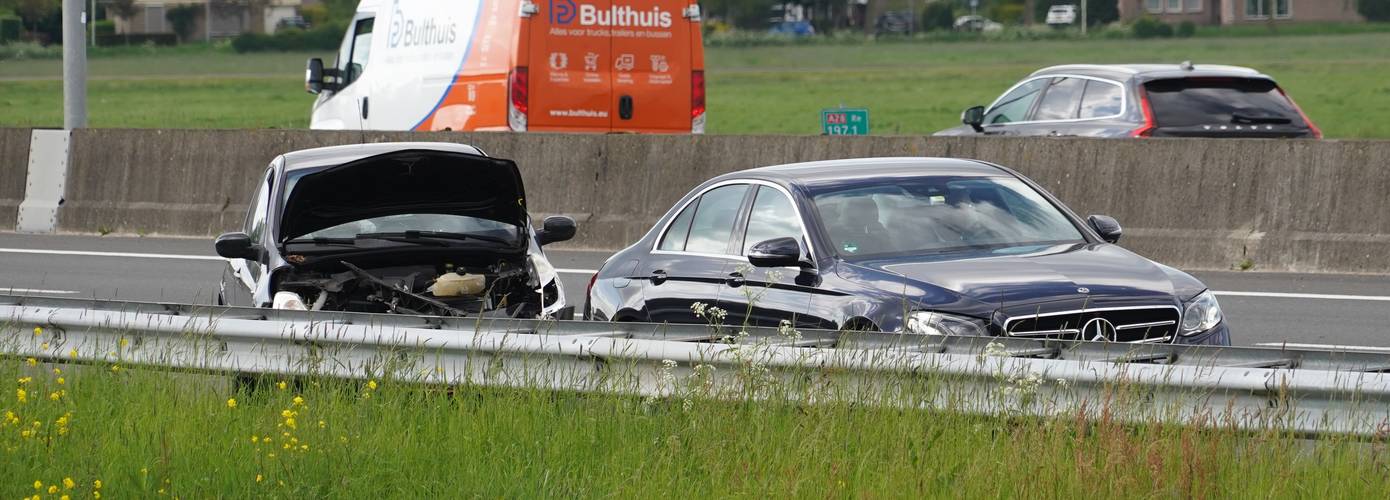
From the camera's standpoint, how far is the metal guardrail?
19.6 ft

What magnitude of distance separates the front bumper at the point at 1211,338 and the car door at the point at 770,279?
60.9 inches

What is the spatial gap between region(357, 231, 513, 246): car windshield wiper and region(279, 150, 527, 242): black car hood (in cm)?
17

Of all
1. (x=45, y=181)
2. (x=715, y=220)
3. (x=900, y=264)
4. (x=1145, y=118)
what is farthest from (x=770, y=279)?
(x=45, y=181)

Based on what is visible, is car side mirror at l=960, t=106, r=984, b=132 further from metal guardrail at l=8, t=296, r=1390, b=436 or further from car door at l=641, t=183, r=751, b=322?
metal guardrail at l=8, t=296, r=1390, b=436

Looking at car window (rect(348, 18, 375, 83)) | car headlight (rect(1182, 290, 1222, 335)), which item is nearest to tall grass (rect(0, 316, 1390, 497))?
car headlight (rect(1182, 290, 1222, 335))

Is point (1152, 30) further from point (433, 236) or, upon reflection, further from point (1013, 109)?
point (433, 236)

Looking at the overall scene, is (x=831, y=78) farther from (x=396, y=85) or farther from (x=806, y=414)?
(x=806, y=414)

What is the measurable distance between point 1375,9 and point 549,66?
8711 centimetres

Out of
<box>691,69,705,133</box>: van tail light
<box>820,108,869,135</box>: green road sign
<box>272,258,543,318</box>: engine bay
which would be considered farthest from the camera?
<box>820,108,869,135</box>: green road sign

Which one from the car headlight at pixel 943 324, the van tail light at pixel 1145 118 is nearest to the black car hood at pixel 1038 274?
the car headlight at pixel 943 324

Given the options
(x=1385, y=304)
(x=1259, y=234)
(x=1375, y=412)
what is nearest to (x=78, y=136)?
(x=1259, y=234)

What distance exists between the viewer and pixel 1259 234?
15.0 metres

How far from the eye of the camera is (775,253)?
27.9 feet

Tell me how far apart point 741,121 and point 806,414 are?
36.3 meters
